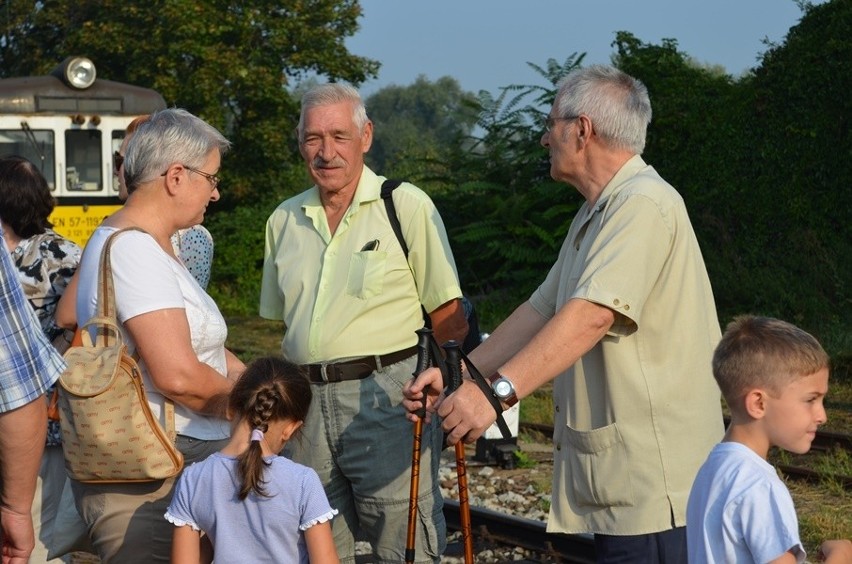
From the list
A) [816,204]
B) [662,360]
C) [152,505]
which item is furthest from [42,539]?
[816,204]

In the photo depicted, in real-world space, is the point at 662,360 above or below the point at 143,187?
below

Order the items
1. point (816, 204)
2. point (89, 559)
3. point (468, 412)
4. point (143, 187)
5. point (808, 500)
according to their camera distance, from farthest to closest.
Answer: point (816, 204), point (808, 500), point (89, 559), point (143, 187), point (468, 412)

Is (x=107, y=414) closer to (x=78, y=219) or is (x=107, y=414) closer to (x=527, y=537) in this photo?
(x=527, y=537)

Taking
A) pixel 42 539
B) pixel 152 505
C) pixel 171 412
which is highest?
pixel 171 412

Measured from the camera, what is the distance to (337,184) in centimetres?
472

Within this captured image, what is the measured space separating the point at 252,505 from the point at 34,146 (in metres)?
13.2

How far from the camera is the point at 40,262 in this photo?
4.88m

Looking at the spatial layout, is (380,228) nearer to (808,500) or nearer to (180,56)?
(808,500)

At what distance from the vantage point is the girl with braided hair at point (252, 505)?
3.77 m

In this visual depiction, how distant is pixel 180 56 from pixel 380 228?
23.4m

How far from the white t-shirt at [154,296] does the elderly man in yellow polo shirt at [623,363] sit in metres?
0.83

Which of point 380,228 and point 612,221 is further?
point 380,228

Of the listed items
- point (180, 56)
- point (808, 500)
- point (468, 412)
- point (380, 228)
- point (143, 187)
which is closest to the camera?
point (468, 412)

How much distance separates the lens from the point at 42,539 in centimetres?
493
